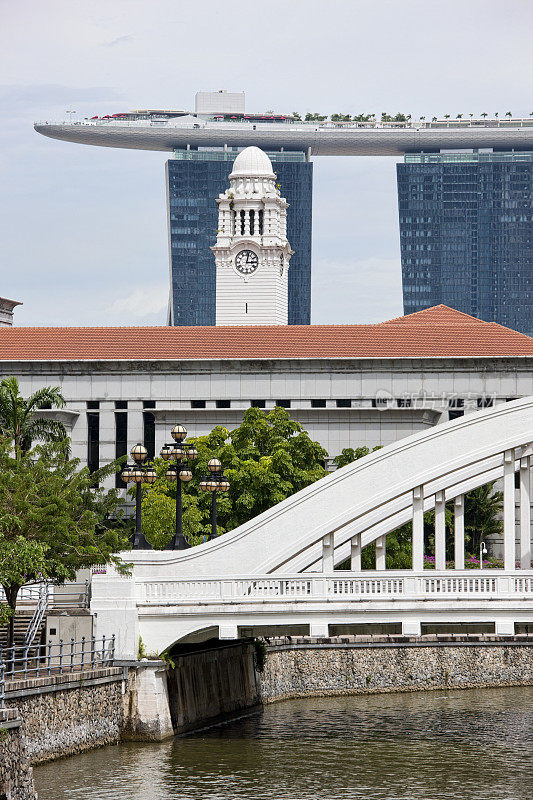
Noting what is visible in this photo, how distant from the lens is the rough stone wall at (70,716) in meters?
32.9

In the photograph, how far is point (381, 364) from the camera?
277 ft

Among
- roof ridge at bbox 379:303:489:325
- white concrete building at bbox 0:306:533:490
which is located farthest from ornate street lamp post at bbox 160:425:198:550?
roof ridge at bbox 379:303:489:325

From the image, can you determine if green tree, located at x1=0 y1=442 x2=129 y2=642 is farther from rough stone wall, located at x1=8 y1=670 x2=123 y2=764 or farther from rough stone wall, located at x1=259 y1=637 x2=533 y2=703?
rough stone wall, located at x1=259 y1=637 x2=533 y2=703

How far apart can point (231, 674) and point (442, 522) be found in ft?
29.0

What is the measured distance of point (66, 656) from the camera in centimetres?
3734

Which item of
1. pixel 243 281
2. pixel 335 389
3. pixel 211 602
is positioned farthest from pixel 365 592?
pixel 243 281

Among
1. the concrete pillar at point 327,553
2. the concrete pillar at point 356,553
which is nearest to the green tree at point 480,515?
the concrete pillar at point 356,553

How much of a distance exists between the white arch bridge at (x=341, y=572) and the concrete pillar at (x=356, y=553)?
6 centimetres

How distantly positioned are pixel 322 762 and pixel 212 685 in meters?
7.84

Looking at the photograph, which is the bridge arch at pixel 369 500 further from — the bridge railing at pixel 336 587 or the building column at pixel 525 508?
the bridge railing at pixel 336 587

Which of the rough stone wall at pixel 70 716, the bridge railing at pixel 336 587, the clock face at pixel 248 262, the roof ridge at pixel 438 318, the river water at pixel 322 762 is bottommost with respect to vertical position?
the river water at pixel 322 762

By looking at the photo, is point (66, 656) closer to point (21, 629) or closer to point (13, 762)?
point (21, 629)

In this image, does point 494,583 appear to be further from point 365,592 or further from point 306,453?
point 306,453

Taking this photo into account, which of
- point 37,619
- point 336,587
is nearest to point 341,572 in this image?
point 336,587
